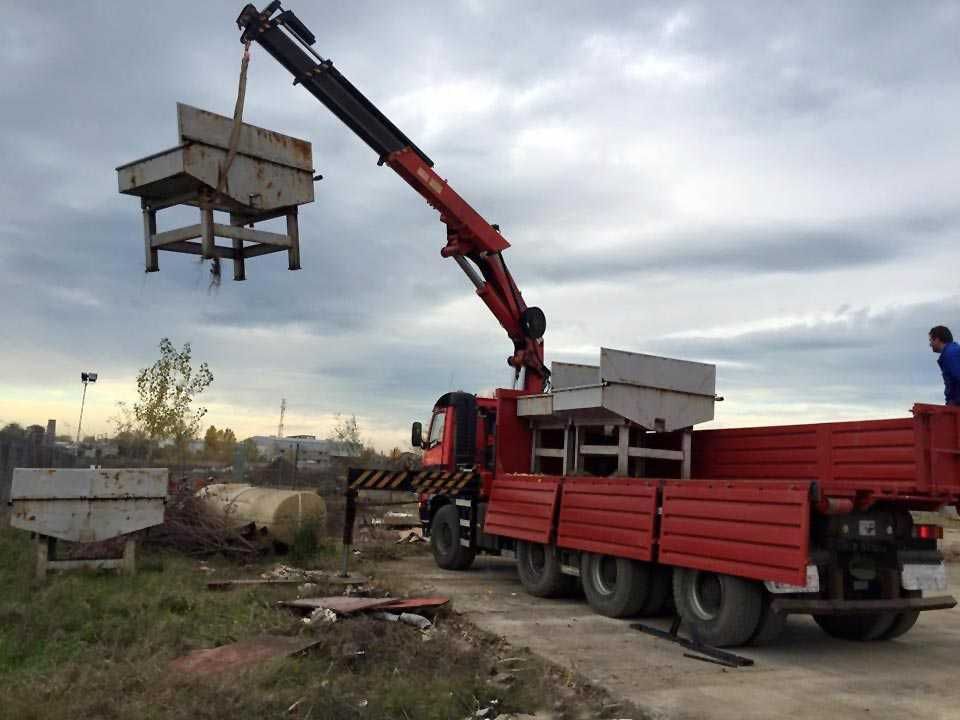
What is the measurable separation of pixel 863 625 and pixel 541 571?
4287 mm

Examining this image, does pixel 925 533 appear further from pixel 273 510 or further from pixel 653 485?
pixel 273 510

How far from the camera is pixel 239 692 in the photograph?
5977 millimetres

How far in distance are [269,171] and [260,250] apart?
30.2 inches

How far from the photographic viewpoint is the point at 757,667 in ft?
26.0

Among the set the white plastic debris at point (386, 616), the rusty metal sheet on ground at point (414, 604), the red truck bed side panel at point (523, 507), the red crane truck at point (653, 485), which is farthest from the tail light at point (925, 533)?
the white plastic debris at point (386, 616)

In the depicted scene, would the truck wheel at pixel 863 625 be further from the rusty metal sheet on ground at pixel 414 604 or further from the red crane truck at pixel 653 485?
the rusty metal sheet on ground at pixel 414 604

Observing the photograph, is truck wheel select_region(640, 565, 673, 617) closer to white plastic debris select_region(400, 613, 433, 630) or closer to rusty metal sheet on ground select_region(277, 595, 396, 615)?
white plastic debris select_region(400, 613, 433, 630)

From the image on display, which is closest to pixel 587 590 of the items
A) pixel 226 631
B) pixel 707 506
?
pixel 707 506

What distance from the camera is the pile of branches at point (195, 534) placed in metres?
13.5

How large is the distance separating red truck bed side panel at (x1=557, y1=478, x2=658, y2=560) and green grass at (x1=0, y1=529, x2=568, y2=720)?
2.17m

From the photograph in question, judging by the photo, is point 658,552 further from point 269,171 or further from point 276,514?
point 276,514

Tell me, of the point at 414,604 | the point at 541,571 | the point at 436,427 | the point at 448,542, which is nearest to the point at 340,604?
the point at 414,604

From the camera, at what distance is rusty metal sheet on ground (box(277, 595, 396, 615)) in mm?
8930

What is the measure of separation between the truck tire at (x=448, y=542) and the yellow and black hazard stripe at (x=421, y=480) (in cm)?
89
